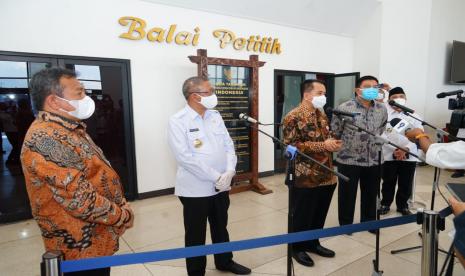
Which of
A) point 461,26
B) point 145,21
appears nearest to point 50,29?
point 145,21

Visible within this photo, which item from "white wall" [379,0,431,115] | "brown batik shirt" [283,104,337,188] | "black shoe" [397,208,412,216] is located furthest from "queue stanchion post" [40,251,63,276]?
"white wall" [379,0,431,115]

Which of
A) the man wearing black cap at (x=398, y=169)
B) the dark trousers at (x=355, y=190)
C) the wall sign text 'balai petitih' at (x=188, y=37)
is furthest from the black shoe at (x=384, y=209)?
the wall sign text 'balai petitih' at (x=188, y=37)

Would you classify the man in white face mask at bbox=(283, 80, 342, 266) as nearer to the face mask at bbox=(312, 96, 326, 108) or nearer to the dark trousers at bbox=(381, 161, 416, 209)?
the face mask at bbox=(312, 96, 326, 108)

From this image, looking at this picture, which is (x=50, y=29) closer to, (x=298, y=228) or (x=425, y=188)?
(x=298, y=228)

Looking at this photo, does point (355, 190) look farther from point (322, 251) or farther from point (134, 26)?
point (134, 26)

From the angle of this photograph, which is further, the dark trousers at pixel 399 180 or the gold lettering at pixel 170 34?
the gold lettering at pixel 170 34

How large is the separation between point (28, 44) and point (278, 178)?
4.55m

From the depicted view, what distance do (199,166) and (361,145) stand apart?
185cm

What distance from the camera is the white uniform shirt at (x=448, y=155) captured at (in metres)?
1.71

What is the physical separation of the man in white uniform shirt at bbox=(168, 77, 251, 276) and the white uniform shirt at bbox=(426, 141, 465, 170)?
4.43 feet

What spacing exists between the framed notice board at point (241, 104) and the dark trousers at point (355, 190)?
1.82 meters

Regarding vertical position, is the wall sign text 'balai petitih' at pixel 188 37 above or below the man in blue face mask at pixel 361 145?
above

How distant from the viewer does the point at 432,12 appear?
262 inches

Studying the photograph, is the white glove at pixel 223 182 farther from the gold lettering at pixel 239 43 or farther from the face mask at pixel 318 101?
the gold lettering at pixel 239 43
